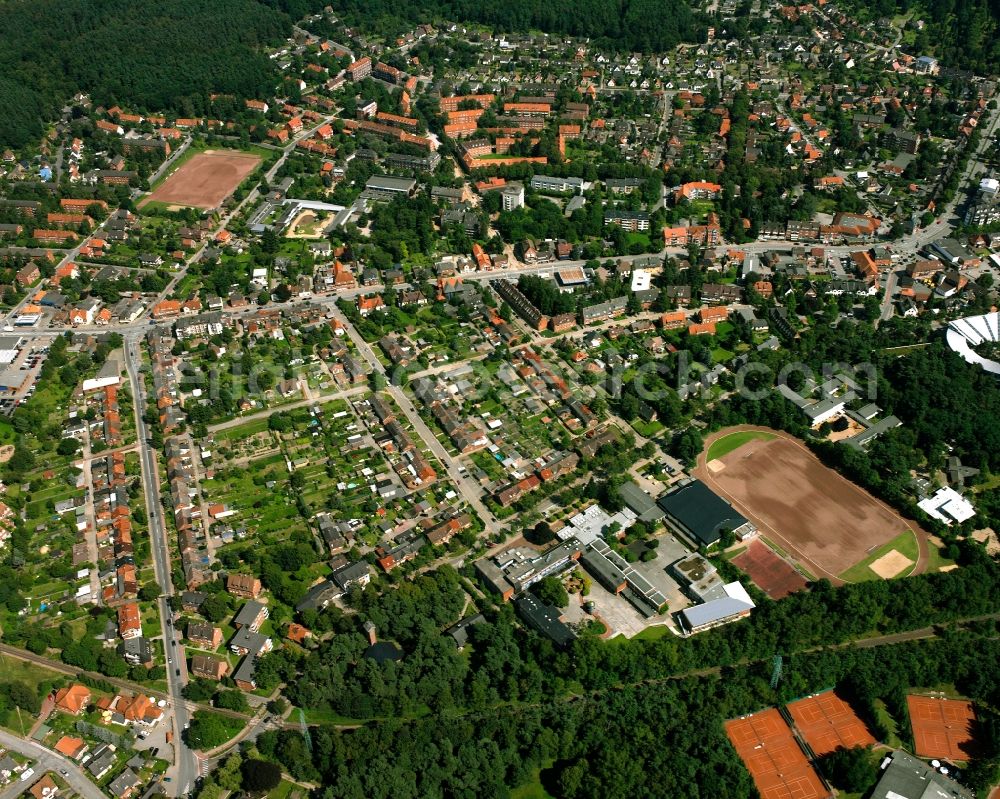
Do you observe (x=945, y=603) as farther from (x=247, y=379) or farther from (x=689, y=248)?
(x=247, y=379)

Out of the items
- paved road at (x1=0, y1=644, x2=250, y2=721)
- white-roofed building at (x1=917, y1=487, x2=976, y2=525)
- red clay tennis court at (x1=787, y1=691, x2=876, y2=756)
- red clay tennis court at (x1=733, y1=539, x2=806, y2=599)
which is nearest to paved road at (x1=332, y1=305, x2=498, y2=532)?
red clay tennis court at (x1=733, y1=539, x2=806, y2=599)

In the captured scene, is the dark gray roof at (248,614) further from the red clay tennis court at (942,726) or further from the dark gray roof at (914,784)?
the red clay tennis court at (942,726)

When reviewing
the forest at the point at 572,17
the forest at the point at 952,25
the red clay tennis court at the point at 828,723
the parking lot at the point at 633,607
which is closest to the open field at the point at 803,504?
the parking lot at the point at 633,607

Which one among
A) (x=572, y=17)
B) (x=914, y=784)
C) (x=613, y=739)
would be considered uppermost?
(x=572, y=17)

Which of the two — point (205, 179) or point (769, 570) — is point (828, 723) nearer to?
point (769, 570)

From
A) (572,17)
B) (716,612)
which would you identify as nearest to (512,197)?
(716,612)

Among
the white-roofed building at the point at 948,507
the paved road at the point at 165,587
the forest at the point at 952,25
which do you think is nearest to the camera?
the paved road at the point at 165,587
